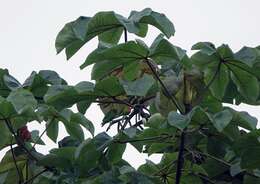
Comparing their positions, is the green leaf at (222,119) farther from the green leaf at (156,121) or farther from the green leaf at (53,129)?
the green leaf at (53,129)

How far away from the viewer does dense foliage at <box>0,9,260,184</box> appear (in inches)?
66.5

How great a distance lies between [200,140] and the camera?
1.97 m

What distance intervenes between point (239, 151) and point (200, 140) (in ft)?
0.85

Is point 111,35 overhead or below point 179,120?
overhead

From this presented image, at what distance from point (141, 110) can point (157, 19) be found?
348 millimetres

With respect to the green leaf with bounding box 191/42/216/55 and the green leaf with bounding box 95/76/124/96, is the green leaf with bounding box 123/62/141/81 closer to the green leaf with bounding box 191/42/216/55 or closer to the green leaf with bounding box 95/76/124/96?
the green leaf with bounding box 95/76/124/96

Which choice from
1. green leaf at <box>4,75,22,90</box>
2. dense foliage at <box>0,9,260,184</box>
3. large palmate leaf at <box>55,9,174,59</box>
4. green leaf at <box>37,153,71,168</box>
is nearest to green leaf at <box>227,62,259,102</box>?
dense foliage at <box>0,9,260,184</box>

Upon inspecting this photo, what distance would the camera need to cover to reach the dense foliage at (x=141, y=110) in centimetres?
169

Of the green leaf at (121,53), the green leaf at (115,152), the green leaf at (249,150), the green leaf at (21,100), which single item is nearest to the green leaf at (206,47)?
the green leaf at (121,53)

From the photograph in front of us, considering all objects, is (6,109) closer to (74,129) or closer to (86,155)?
(86,155)

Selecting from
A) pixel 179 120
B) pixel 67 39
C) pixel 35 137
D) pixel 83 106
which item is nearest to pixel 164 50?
pixel 179 120

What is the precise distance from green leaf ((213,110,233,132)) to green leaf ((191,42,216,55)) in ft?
0.65

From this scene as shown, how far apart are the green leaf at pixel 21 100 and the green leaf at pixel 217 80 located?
0.53 metres

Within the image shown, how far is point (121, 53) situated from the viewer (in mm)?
1683
